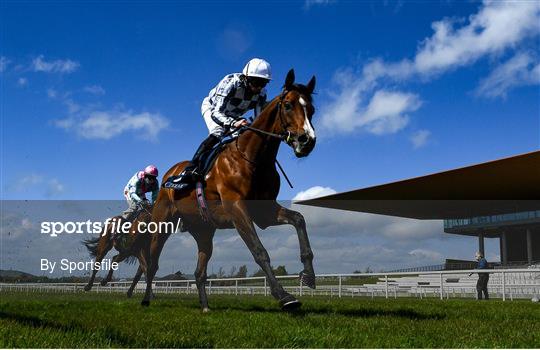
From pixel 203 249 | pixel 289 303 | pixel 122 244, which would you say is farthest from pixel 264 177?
pixel 122 244

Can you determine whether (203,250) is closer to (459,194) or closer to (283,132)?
(283,132)

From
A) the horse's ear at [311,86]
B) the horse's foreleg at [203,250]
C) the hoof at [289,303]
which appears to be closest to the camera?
the hoof at [289,303]

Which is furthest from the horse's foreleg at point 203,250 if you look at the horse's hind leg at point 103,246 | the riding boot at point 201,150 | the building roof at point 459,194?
the building roof at point 459,194

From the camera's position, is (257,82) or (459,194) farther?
(459,194)

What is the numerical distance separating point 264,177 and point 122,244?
719cm

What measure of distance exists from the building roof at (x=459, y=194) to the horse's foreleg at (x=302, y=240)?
1044 inches

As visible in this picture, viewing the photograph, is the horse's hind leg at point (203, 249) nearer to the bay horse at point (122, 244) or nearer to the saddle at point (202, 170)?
the saddle at point (202, 170)

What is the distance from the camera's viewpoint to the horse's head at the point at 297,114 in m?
6.11

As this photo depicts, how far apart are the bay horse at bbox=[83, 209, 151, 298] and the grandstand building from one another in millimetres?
23569

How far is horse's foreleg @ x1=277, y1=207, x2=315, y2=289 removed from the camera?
623cm

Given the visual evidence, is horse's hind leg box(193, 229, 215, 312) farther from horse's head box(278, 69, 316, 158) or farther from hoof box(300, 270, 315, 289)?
horse's head box(278, 69, 316, 158)

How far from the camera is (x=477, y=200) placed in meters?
45.9

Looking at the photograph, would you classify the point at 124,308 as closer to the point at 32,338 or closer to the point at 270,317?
the point at 270,317

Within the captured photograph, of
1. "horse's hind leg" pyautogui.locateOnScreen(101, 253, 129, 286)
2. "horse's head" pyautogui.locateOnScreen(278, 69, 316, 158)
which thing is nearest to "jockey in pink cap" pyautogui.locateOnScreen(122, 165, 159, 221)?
"horse's hind leg" pyautogui.locateOnScreen(101, 253, 129, 286)
